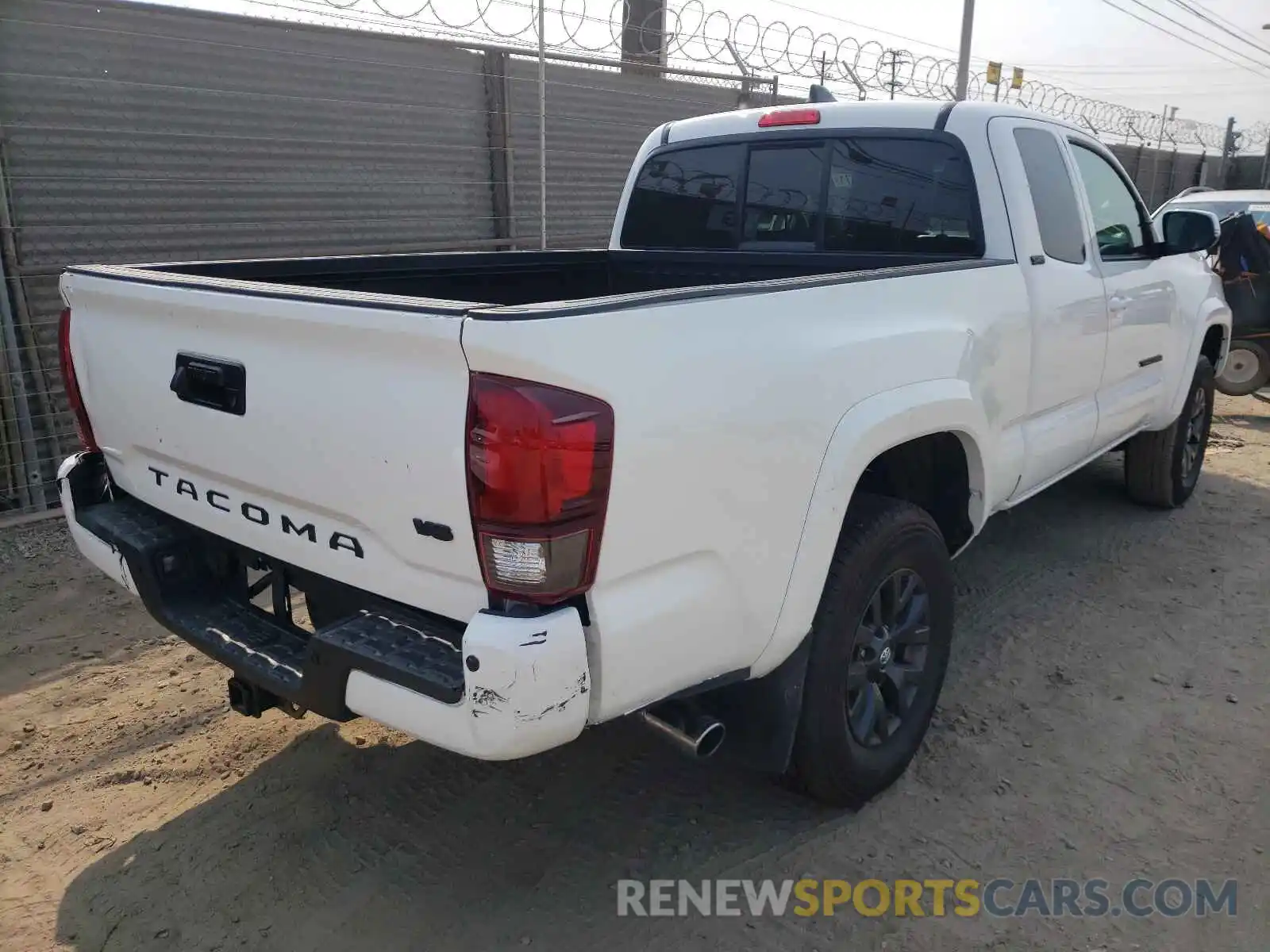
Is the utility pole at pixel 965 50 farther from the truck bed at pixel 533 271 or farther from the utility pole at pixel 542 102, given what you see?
the truck bed at pixel 533 271

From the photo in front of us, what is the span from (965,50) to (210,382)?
1243 centimetres

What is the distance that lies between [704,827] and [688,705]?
0.70m

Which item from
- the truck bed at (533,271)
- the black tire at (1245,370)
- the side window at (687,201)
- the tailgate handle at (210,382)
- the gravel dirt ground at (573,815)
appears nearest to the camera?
the tailgate handle at (210,382)

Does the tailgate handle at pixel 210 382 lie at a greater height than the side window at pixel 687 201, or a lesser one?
lesser

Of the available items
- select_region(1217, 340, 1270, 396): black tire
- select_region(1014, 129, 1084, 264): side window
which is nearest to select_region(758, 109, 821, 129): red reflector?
select_region(1014, 129, 1084, 264): side window

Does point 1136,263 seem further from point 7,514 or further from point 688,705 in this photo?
point 7,514

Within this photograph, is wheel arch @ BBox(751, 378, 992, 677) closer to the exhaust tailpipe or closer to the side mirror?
the exhaust tailpipe

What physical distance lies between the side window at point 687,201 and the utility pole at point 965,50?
360 inches

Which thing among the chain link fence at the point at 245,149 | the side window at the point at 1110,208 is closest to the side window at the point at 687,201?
the side window at the point at 1110,208

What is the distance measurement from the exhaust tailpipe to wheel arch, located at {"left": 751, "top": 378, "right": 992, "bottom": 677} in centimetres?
18

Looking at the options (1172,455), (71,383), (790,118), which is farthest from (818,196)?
(1172,455)

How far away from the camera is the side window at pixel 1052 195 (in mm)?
3643

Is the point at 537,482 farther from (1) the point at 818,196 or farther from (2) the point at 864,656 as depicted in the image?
(1) the point at 818,196

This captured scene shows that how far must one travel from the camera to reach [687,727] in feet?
7.34
